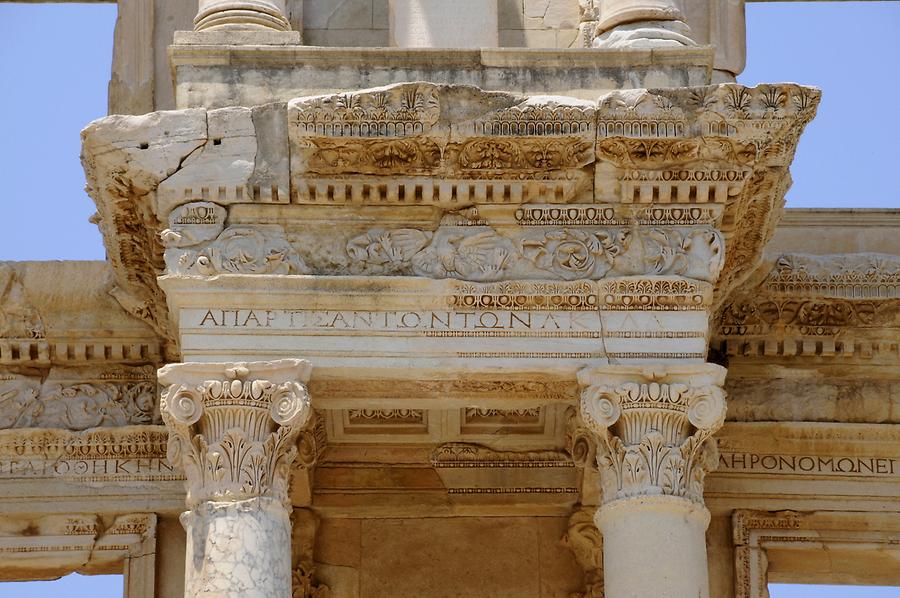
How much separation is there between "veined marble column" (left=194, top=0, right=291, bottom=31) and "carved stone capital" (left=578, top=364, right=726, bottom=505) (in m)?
4.05

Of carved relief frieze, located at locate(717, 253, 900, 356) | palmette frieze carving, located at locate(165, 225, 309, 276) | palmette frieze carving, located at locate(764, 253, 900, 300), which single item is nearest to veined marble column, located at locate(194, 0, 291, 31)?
palmette frieze carving, located at locate(165, 225, 309, 276)

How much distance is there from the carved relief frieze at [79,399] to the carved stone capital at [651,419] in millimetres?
4150

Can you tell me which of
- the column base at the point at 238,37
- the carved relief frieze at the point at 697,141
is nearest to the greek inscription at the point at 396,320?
the carved relief frieze at the point at 697,141

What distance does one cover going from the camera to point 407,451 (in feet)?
66.7

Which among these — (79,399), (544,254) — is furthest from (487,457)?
(79,399)

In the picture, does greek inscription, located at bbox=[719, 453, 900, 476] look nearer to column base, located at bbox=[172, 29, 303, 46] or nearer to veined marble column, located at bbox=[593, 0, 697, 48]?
veined marble column, located at bbox=[593, 0, 697, 48]

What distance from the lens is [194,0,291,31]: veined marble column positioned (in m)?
19.4

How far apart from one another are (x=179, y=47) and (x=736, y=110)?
13.4 ft

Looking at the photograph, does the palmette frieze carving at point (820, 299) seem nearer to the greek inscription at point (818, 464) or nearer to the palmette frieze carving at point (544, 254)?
the greek inscription at point (818, 464)

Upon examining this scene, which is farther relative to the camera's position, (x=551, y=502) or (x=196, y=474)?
(x=551, y=502)

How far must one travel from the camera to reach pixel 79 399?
20.1m

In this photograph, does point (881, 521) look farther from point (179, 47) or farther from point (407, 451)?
point (179, 47)

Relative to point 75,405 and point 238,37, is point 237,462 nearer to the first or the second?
point 75,405

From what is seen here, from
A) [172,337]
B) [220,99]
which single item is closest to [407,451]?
[172,337]
